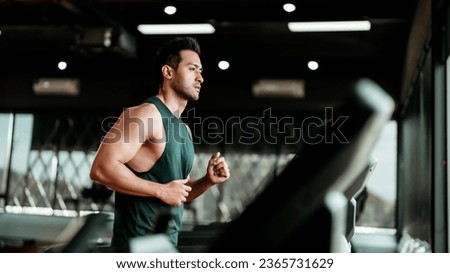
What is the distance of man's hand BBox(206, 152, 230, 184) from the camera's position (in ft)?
8.17

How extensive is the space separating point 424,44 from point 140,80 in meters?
1.29

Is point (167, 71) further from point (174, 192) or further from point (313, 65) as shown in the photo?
point (313, 65)

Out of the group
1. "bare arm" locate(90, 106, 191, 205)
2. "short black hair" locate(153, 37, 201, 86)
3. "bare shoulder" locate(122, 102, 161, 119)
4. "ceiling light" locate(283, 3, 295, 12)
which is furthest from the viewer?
"ceiling light" locate(283, 3, 295, 12)

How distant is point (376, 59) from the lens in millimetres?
2572

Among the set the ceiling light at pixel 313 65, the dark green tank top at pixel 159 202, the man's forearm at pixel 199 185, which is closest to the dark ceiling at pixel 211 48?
the ceiling light at pixel 313 65

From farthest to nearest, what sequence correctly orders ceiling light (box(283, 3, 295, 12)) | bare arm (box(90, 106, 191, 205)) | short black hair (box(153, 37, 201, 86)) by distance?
ceiling light (box(283, 3, 295, 12)) < short black hair (box(153, 37, 201, 86)) < bare arm (box(90, 106, 191, 205))

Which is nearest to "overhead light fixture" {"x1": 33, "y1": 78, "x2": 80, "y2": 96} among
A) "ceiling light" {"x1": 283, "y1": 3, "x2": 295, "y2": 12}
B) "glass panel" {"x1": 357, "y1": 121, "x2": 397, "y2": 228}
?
"ceiling light" {"x1": 283, "y1": 3, "x2": 295, "y2": 12}

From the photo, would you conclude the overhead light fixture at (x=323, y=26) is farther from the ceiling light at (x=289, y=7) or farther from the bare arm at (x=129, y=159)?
the bare arm at (x=129, y=159)

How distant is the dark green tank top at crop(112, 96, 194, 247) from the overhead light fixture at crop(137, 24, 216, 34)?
37 centimetres

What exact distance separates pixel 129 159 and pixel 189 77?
0.49 m

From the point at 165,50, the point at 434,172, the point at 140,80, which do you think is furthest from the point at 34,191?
the point at 434,172

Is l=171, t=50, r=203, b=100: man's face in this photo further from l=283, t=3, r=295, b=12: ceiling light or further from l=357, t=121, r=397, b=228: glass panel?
l=357, t=121, r=397, b=228: glass panel

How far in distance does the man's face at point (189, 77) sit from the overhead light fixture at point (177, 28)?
137 mm

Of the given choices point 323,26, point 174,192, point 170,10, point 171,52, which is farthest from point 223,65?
point 174,192
